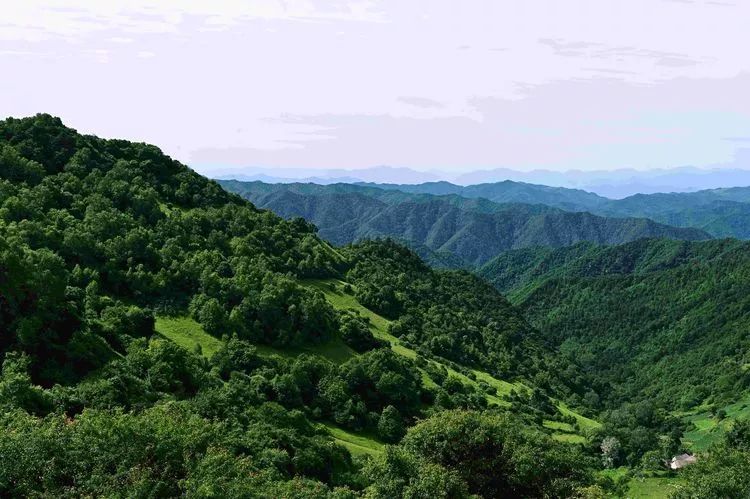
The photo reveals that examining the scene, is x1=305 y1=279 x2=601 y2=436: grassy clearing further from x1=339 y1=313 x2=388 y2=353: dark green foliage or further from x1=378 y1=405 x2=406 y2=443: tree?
x1=378 y1=405 x2=406 y2=443: tree

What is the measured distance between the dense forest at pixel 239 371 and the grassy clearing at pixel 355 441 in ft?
0.96

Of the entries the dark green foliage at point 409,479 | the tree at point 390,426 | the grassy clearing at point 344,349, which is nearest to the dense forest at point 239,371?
the dark green foliage at point 409,479

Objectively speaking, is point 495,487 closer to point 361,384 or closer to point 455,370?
point 361,384

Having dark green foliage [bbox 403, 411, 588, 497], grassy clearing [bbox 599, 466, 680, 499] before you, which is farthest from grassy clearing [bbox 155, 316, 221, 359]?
grassy clearing [bbox 599, 466, 680, 499]

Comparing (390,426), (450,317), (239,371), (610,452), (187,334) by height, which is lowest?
(610,452)

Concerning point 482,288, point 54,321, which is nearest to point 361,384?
point 54,321

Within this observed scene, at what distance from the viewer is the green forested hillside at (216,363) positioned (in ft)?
112

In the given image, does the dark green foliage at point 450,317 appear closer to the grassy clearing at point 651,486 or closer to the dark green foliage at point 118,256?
the dark green foliage at point 118,256

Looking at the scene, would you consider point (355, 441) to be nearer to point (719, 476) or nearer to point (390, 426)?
point (390, 426)

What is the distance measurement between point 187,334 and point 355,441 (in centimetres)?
2355

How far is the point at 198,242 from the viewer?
90.5 meters

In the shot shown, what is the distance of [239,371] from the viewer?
218 ft

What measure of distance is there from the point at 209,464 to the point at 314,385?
128 feet

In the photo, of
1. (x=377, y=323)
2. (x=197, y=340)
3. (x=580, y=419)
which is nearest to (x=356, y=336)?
(x=377, y=323)
